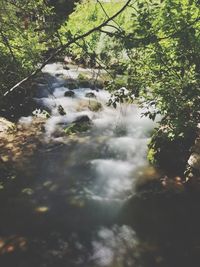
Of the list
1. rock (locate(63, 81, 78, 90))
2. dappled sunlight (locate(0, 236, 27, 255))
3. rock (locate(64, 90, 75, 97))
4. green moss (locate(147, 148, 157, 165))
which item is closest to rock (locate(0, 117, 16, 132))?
rock (locate(64, 90, 75, 97))

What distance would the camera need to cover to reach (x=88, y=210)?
331 inches

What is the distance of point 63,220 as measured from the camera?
8.06 meters

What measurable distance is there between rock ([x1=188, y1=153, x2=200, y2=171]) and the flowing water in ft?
3.42

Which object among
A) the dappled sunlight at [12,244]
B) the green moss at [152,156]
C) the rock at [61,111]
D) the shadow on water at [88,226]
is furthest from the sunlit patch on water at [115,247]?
the rock at [61,111]

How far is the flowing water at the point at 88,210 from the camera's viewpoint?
6910 millimetres

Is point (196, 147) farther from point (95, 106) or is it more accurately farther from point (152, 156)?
point (95, 106)

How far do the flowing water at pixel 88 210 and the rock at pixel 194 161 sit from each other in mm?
1043

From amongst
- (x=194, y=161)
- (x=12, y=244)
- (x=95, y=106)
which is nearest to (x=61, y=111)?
(x=95, y=106)

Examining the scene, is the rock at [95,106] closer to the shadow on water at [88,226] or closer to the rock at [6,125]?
the rock at [6,125]

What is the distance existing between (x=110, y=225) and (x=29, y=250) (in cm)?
174

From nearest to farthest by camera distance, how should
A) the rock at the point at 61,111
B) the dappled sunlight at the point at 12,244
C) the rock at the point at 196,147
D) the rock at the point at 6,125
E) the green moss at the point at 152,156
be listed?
the dappled sunlight at the point at 12,244 < the rock at the point at 196,147 < the green moss at the point at 152,156 < the rock at the point at 6,125 < the rock at the point at 61,111

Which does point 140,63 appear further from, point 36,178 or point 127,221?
point 36,178

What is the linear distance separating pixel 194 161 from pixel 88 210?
2.90 meters

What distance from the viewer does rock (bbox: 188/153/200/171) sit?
30.1ft
